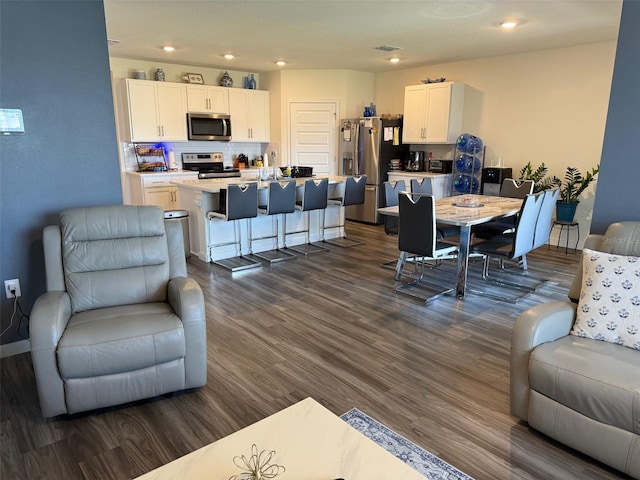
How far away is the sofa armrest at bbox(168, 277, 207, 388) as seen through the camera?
238 cm

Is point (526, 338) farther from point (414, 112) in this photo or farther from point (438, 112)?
point (414, 112)

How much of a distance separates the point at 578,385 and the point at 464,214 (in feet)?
7.69

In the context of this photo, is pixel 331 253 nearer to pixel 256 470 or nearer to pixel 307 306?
pixel 307 306

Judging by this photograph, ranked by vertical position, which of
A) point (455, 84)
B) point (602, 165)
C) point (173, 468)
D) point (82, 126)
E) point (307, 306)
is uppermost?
point (455, 84)

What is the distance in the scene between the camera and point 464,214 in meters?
4.05

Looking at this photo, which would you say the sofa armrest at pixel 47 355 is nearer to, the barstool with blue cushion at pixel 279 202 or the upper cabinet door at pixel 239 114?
the barstool with blue cushion at pixel 279 202

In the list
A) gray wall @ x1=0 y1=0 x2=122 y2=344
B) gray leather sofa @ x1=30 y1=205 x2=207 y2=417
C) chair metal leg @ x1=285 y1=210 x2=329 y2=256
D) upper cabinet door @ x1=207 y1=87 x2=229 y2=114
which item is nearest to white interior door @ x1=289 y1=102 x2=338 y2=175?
upper cabinet door @ x1=207 y1=87 x2=229 y2=114

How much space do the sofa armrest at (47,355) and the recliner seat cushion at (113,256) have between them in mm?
373

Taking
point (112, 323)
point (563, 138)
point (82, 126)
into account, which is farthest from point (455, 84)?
point (112, 323)

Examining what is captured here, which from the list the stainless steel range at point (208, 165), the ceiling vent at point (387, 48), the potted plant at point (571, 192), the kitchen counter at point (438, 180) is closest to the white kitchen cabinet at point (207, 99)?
the stainless steel range at point (208, 165)

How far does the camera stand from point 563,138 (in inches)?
229

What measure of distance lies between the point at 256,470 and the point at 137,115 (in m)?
6.47

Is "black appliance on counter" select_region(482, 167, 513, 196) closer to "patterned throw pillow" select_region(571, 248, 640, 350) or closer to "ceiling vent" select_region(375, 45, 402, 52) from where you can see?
"ceiling vent" select_region(375, 45, 402, 52)

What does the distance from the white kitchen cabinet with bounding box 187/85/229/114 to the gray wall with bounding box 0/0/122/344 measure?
4.41m
